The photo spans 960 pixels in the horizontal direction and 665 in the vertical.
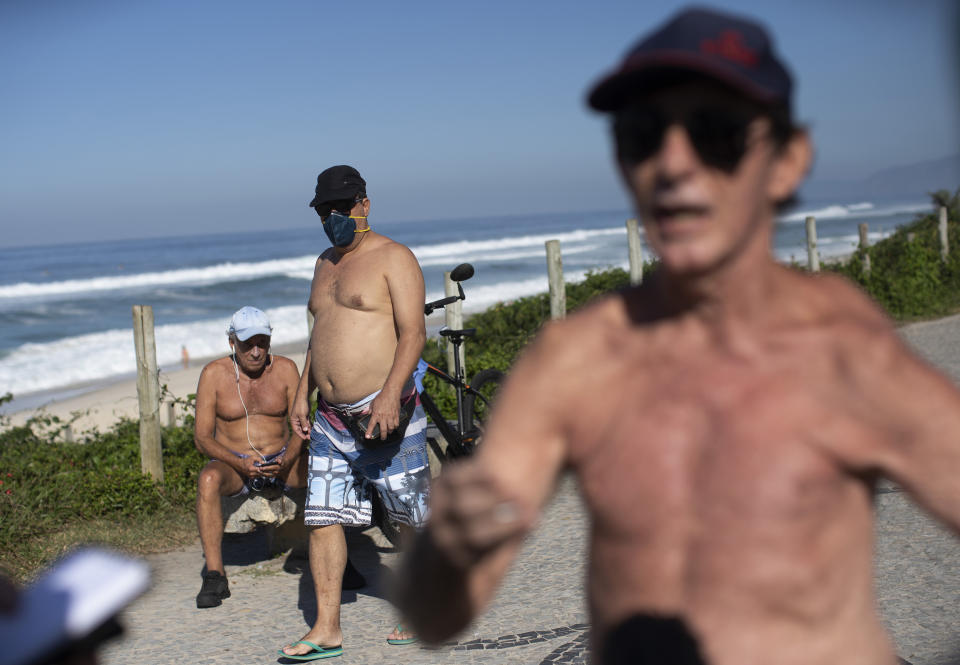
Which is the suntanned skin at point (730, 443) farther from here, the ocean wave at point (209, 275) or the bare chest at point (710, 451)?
the ocean wave at point (209, 275)

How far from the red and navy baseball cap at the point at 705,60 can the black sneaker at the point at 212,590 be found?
4.95 m

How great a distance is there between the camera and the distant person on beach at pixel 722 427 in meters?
1.39

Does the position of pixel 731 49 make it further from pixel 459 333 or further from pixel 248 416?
pixel 459 333

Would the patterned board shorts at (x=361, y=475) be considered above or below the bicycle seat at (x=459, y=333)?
below

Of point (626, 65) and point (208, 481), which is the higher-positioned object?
point (626, 65)

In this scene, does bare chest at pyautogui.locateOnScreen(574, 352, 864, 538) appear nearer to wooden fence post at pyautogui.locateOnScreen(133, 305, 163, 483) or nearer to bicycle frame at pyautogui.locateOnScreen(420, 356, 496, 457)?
bicycle frame at pyautogui.locateOnScreen(420, 356, 496, 457)

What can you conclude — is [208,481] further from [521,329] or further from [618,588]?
[521,329]

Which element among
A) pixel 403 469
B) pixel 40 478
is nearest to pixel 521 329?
pixel 40 478

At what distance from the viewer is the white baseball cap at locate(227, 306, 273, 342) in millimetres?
6559

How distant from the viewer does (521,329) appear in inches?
556

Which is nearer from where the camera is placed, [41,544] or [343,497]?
[343,497]

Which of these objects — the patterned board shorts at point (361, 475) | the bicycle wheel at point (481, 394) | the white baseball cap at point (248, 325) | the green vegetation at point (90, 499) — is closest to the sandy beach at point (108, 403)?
the green vegetation at point (90, 499)

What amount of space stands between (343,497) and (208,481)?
1338 millimetres

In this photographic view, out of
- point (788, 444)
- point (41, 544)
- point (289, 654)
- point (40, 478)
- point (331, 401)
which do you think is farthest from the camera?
point (40, 478)
